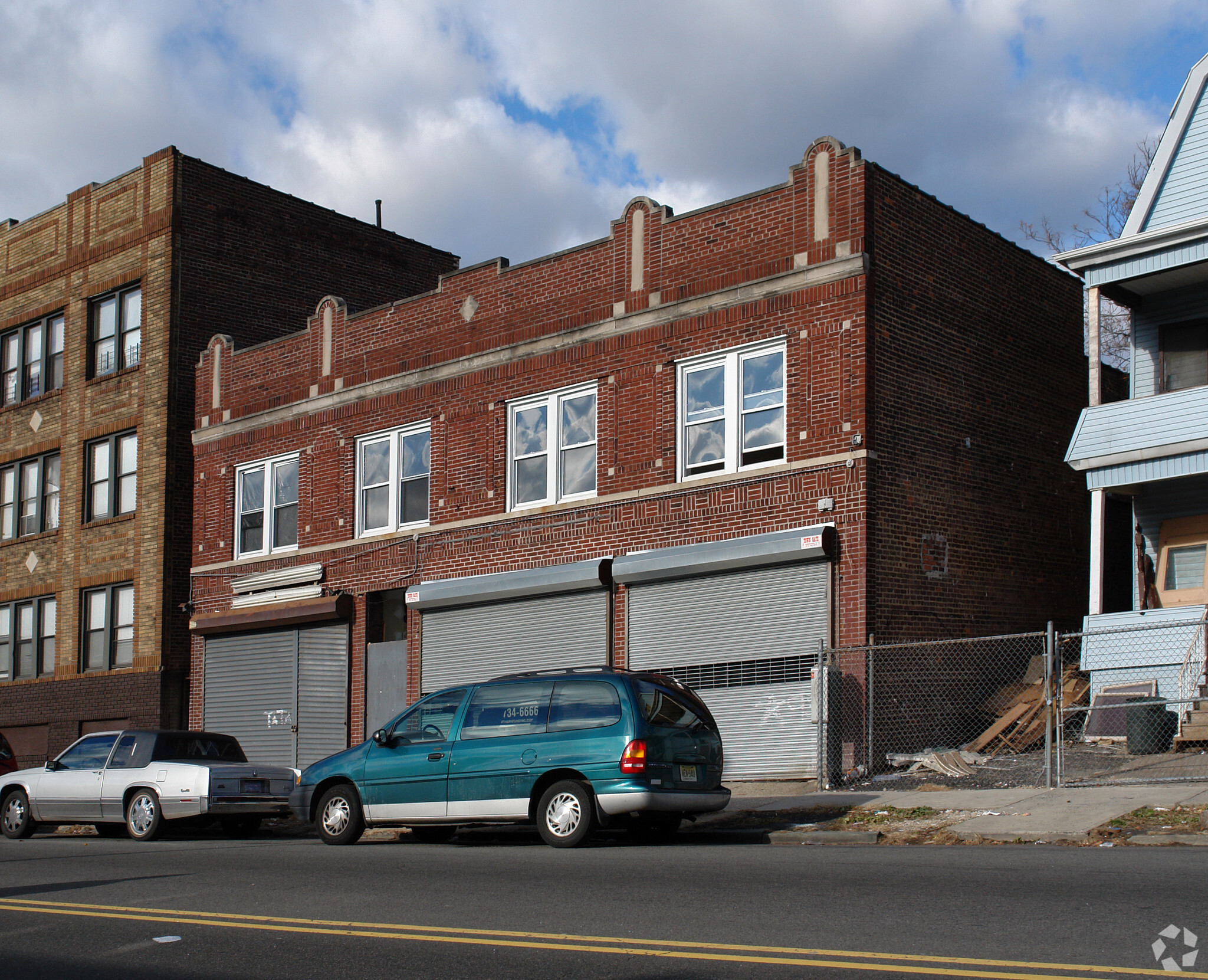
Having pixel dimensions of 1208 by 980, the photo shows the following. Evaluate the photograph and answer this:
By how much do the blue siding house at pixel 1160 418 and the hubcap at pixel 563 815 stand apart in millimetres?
8393

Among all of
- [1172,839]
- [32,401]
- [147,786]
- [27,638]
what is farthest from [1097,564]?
[32,401]

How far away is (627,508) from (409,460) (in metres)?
5.02

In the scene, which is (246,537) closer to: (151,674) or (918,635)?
(151,674)

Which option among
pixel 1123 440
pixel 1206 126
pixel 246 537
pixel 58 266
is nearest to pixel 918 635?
pixel 1123 440

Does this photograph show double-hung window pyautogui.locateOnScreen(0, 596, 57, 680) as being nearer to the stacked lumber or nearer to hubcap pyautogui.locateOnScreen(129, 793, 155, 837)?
hubcap pyautogui.locateOnScreen(129, 793, 155, 837)

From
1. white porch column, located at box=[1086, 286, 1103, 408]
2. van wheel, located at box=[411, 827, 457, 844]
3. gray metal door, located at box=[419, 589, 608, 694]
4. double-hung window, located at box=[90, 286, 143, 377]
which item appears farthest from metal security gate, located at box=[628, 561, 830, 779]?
double-hung window, located at box=[90, 286, 143, 377]

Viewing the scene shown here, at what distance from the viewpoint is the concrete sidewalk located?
12086 millimetres

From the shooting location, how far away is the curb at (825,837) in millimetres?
12672

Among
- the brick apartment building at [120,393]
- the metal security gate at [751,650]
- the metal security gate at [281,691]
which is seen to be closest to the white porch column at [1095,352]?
the metal security gate at [751,650]

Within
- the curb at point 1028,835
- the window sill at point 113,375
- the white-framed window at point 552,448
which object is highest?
the window sill at point 113,375

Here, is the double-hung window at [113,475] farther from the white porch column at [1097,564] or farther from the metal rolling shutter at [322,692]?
the white porch column at [1097,564]

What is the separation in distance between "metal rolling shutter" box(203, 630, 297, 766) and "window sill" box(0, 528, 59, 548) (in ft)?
20.6

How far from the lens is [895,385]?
1812 cm

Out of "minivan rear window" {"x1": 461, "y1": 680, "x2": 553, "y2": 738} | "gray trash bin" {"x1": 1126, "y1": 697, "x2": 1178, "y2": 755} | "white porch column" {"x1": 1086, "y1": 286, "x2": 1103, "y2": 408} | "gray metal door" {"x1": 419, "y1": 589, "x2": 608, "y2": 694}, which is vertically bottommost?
"gray trash bin" {"x1": 1126, "y1": 697, "x2": 1178, "y2": 755}
